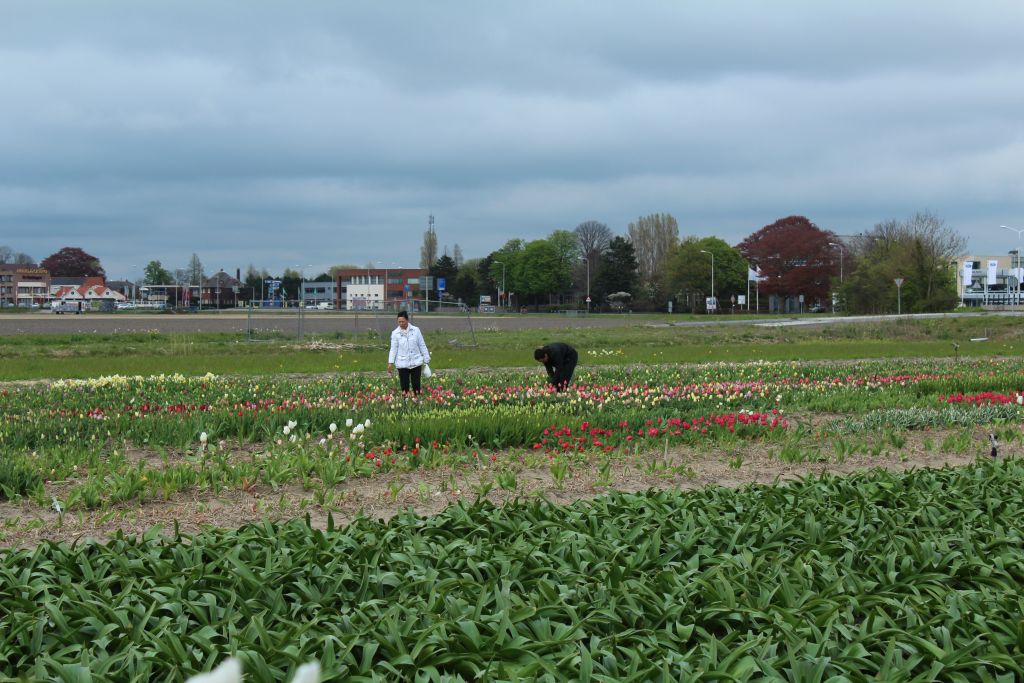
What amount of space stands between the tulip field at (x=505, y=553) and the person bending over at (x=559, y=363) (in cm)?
374

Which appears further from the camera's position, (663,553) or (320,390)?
(320,390)

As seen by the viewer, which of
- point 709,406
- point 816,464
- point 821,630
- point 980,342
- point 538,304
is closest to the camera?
point 821,630

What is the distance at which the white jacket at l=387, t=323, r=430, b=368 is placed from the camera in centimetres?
1570

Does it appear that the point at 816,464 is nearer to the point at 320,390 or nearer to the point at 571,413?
the point at 571,413

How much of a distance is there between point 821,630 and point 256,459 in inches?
244

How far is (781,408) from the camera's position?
566 inches

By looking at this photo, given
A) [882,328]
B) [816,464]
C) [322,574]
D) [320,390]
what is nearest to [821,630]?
[322,574]

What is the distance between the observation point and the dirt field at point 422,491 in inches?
276

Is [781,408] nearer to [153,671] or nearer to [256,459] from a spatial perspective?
[256,459]

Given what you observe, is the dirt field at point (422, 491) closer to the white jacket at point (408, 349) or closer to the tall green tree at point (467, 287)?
the white jacket at point (408, 349)

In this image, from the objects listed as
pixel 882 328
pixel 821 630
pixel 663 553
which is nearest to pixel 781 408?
pixel 663 553

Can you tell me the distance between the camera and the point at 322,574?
5.21 m

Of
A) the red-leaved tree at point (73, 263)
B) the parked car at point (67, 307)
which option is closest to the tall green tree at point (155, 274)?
the red-leaved tree at point (73, 263)

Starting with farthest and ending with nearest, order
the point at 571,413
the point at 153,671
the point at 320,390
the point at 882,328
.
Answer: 1. the point at 882,328
2. the point at 320,390
3. the point at 571,413
4. the point at 153,671
